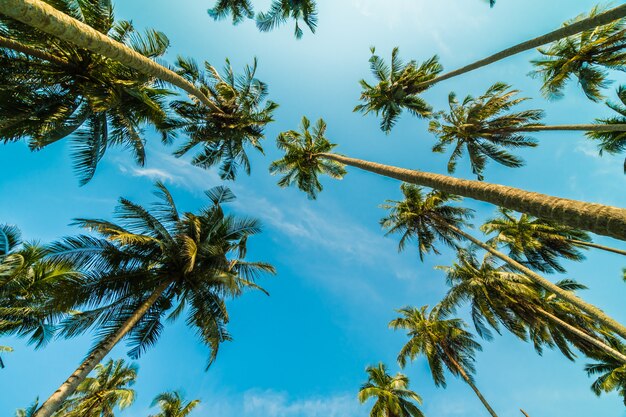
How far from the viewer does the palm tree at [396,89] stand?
1346cm

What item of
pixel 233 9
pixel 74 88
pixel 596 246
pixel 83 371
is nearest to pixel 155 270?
pixel 83 371

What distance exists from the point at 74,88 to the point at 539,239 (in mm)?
24185

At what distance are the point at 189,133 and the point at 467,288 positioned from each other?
1825cm

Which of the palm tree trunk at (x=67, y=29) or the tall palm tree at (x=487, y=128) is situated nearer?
the palm tree trunk at (x=67, y=29)

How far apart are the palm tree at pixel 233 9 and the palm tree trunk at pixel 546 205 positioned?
14403 mm

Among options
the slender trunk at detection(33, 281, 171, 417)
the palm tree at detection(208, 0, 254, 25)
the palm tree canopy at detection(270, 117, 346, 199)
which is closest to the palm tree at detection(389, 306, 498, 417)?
the palm tree canopy at detection(270, 117, 346, 199)

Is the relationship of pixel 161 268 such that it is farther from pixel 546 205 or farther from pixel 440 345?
pixel 440 345

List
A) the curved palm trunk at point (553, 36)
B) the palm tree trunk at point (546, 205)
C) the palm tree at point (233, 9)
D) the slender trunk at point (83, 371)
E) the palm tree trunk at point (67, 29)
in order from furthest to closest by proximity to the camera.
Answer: the palm tree at point (233, 9)
the curved palm trunk at point (553, 36)
the slender trunk at point (83, 371)
the palm tree trunk at point (67, 29)
the palm tree trunk at point (546, 205)

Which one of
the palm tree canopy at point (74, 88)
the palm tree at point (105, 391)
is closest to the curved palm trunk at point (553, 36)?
the palm tree canopy at point (74, 88)

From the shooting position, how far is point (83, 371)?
261 inches

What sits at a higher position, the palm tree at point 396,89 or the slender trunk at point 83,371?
the palm tree at point 396,89

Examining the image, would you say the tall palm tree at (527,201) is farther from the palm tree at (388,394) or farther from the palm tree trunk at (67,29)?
the palm tree at (388,394)

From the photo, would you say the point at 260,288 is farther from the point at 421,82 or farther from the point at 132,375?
the point at 132,375

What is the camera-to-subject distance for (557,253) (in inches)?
632
